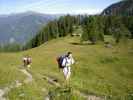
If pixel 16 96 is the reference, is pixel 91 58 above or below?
below

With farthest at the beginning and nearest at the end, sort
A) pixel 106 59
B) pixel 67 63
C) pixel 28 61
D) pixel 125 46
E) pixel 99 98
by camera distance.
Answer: pixel 125 46 < pixel 106 59 < pixel 28 61 < pixel 67 63 < pixel 99 98

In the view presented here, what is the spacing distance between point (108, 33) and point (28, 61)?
147752mm

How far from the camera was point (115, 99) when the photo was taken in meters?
16.9

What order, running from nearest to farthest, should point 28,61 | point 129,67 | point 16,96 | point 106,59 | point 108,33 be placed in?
point 16,96, point 28,61, point 129,67, point 106,59, point 108,33

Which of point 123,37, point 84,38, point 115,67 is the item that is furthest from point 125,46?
point 115,67

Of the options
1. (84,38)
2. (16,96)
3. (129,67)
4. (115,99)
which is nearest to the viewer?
(115,99)

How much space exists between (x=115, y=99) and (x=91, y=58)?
67801 mm

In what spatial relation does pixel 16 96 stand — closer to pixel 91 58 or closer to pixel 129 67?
pixel 129 67

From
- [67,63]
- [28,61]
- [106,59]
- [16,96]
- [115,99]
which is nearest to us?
[115,99]

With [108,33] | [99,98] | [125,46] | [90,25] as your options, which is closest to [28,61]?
[99,98]

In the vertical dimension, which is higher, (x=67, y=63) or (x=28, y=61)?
(x=67, y=63)

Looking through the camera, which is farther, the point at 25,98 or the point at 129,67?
the point at 129,67

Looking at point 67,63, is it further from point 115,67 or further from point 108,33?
point 108,33

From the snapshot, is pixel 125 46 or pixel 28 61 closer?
pixel 28 61
